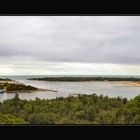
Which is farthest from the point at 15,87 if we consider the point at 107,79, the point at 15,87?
the point at 107,79

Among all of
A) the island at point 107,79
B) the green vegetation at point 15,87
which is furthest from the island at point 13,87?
the island at point 107,79

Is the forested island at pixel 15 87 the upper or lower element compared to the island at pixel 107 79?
lower

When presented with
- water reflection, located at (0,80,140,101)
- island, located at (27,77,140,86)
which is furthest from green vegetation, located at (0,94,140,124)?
island, located at (27,77,140,86)

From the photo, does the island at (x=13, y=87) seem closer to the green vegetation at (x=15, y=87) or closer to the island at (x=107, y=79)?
the green vegetation at (x=15, y=87)

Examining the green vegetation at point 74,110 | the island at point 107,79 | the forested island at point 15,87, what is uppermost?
the island at point 107,79

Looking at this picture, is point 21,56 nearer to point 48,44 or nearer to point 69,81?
point 48,44

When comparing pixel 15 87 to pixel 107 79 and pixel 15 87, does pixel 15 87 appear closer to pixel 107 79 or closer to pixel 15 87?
pixel 15 87

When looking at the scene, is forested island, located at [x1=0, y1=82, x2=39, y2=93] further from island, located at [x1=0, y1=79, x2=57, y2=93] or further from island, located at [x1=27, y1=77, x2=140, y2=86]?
island, located at [x1=27, y1=77, x2=140, y2=86]
